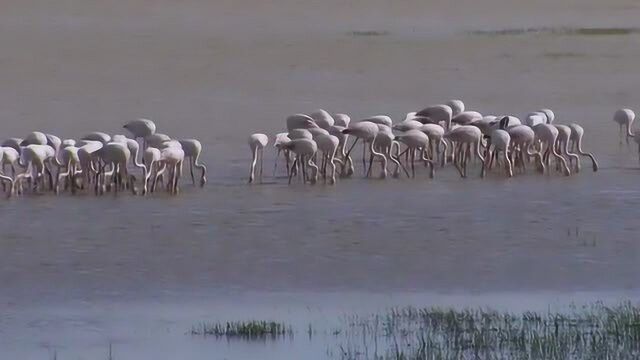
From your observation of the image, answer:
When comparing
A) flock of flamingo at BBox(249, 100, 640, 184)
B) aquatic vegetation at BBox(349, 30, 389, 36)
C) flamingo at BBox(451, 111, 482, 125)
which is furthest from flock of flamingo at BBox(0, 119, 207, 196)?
aquatic vegetation at BBox(349, 30, 389, 36)

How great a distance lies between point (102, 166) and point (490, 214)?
11.1 ft

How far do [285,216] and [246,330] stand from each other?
430 cm

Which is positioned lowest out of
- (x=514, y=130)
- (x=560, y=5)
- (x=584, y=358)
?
(x=584, y=358)

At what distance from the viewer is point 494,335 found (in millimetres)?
9148

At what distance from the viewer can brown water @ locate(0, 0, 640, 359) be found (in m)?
10.4

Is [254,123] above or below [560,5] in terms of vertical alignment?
below

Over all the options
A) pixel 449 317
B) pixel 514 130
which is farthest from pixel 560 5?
pixel 449 317

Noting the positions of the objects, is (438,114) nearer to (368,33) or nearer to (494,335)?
(494,335)

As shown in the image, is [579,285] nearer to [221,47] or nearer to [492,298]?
[492,298]

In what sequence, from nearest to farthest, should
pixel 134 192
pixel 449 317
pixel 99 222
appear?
pixel 449 317 → pixel 99 222 → pixel 134 192

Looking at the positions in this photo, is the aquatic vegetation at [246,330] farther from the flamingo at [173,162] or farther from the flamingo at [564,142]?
the flamingo at [564,142]

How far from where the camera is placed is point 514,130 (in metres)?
15.9

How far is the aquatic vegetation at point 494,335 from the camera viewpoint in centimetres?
879

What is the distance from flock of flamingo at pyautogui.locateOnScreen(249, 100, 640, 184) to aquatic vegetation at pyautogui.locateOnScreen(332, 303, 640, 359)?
5455mm
